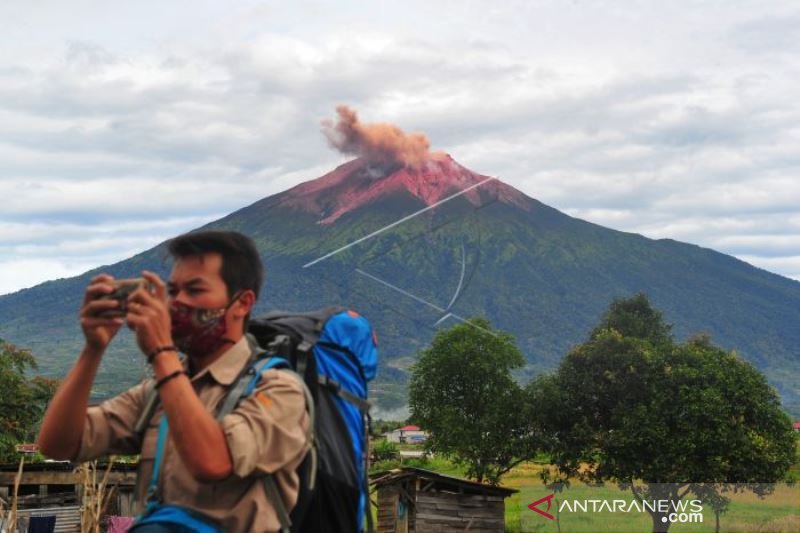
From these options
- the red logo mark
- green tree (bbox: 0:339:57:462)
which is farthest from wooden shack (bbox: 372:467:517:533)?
the red logo mark

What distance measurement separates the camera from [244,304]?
12.2 ft

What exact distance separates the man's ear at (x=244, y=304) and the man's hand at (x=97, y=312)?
0.40 metres

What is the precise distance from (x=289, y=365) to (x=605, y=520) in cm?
4751

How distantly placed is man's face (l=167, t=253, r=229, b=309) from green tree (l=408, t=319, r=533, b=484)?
5363cm

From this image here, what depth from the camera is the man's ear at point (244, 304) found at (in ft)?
12.2

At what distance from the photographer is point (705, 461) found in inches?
1764

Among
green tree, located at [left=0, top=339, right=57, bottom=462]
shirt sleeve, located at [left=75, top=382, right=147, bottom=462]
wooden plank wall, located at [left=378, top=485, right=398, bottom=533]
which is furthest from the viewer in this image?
green tree, located at [left=0, top=339, right=57, bottom=462]

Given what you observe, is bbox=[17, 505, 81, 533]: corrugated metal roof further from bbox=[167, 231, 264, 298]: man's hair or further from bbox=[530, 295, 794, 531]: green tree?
bbox=[167, 231, 264, 298]: man's hair

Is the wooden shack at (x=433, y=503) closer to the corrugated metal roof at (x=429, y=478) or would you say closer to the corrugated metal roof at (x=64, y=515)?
the corrugated metal roof at (x=429, y=478)

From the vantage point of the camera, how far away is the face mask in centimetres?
363

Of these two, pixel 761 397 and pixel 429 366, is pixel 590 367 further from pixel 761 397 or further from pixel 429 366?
pixel 429 366

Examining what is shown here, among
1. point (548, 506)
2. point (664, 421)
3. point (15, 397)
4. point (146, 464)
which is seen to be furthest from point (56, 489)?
point (146, 464)

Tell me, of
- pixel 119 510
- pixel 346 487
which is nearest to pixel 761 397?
pixel 119 510

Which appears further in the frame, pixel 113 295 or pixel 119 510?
pixel 119 510
